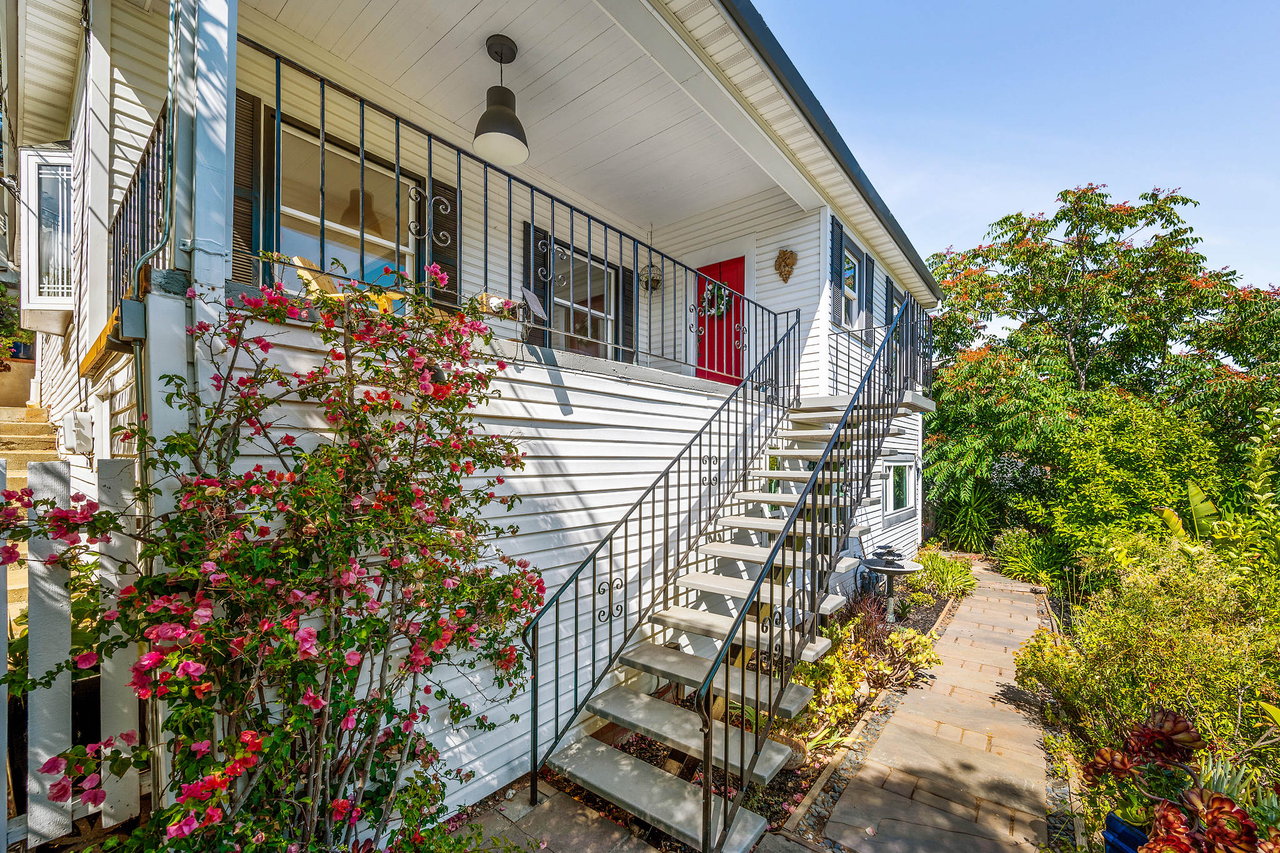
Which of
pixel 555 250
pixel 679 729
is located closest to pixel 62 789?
pixel 679 729

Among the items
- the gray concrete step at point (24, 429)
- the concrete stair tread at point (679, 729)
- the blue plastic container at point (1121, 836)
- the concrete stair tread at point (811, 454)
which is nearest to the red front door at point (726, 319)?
the concrete stair tread at point (811, 454)

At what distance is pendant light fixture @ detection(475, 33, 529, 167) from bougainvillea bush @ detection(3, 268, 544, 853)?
2.35 metres

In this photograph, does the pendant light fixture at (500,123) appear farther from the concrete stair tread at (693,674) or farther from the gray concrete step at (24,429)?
the gray concrete step at (24,429)

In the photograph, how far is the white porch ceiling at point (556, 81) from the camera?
3.77 metres

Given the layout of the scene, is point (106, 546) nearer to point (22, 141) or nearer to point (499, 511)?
point (499, 511)

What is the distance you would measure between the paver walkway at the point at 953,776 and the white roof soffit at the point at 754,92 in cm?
498

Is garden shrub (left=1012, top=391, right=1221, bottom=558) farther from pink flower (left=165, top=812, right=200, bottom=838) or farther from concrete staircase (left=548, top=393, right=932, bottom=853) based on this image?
pink flower (left=165, top=812, right=200, bottom=838)

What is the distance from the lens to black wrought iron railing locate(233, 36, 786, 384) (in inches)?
134

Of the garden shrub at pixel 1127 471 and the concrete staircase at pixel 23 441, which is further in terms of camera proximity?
the garden shrub at pixel 1127 471

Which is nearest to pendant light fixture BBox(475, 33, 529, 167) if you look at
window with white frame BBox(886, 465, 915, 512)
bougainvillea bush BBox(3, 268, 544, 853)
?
bougainvillea bush BBox(3, 268, 544, 853)

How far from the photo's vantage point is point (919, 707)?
4348 millimetres

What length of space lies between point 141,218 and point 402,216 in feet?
7.75

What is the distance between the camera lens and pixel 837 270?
6.33 metres

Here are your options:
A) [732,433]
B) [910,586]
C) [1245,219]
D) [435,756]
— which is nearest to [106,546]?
[435,756]
